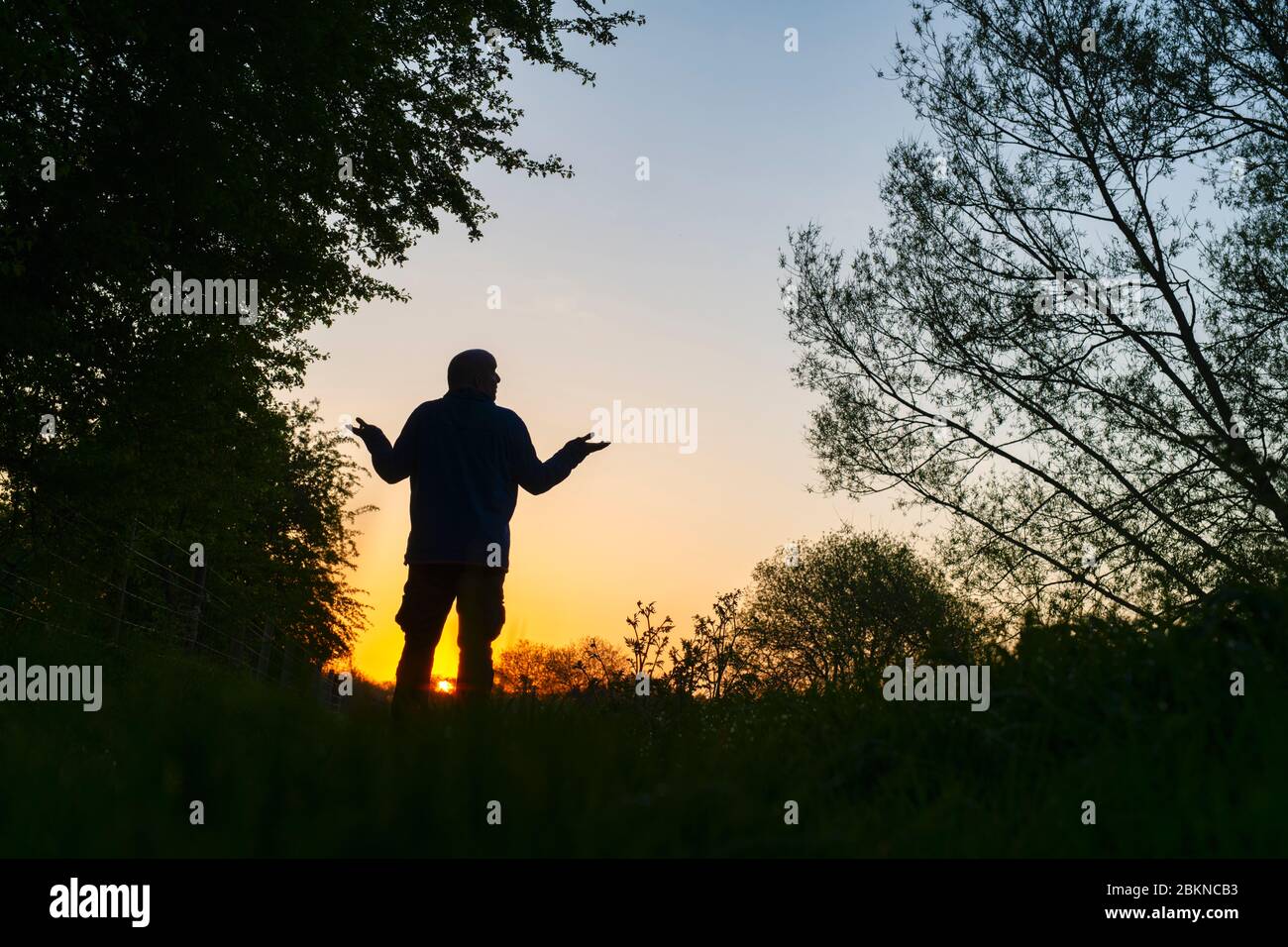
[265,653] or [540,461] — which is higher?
[540,461]

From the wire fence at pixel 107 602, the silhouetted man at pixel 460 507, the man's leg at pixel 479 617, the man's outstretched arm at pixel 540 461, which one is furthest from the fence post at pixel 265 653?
the man's outstretched arm at pixel 540 461

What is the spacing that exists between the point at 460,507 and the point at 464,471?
0.23m

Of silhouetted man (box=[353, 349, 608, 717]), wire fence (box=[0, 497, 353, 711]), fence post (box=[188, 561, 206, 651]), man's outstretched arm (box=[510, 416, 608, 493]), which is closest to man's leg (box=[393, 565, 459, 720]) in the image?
silhouetted man (box=[353, 349, 608, 717])

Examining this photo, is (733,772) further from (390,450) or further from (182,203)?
(182,203)

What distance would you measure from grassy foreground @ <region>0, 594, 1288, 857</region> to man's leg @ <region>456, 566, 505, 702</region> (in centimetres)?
132

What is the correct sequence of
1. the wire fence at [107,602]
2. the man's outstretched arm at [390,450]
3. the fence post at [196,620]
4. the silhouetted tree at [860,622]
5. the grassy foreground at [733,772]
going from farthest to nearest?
the fence post at [196,620] → the wire fence at [107,602] → the man's outstretched arm at [390,450] → the silhouetted tree at [860,622] → the grassy foreground at [733,772]

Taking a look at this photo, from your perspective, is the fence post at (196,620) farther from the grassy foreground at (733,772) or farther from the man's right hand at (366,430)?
the grassy foreground at (733,772)

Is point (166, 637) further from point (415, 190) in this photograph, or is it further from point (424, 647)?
point (424, 647)

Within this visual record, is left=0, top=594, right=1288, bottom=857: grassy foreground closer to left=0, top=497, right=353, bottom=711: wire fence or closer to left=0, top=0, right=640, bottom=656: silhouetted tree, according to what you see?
left=0, top=497, right=353, bottom=711: wire fence

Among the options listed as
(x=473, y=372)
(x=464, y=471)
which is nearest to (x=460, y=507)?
(x=464, y=471)

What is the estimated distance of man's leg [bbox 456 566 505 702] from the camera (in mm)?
5691

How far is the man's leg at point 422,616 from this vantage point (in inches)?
229

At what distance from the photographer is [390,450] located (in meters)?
6.20
